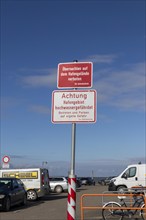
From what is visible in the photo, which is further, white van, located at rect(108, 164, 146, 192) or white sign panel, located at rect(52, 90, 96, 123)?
white van, located at rect(108, 164, 146, 192)

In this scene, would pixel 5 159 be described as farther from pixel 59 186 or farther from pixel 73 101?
pixel 73 101

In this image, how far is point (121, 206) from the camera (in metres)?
13.4

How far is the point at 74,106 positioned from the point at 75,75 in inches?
24.2

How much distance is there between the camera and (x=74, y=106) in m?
7.50

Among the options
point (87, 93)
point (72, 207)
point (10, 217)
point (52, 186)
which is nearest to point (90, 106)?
point (87, 93)

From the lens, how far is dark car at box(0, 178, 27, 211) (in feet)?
59.3

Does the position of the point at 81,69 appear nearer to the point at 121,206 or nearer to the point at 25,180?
the point at 121,206

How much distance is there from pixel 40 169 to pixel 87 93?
743 inches

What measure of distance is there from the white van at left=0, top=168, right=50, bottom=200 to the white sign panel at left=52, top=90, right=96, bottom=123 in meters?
18.1

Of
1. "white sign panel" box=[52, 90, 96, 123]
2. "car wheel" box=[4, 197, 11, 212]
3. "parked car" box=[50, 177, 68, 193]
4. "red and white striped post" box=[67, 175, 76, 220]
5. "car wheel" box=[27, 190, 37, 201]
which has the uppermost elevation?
"white sign panel" box=[52, 90, 96, 123]

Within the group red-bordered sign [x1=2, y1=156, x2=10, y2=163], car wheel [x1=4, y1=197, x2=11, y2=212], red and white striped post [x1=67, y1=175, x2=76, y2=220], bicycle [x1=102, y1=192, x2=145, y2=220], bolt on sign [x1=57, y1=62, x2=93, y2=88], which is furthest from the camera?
red-bordered sign [x1=2, y1=156, x2=10, y2=163]

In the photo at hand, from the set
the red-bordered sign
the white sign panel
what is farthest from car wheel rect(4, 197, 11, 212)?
the white sign panel

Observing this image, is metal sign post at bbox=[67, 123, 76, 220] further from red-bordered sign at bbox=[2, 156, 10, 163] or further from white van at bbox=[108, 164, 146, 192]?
Answer: white van at bbox=[108, 164, 146, 192]

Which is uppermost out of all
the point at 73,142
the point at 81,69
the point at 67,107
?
the point at 81,69
